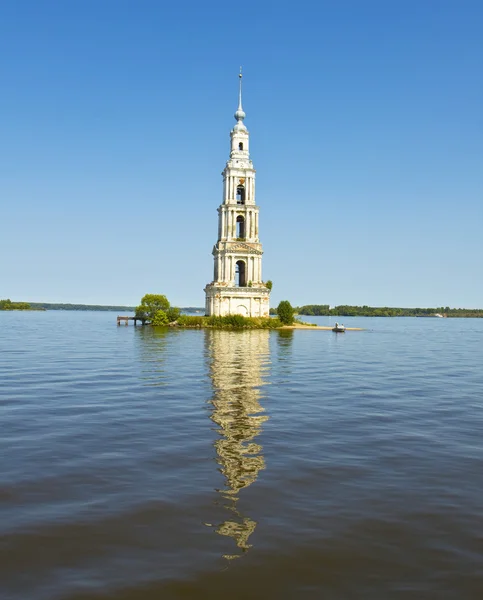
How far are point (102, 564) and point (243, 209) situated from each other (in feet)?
365

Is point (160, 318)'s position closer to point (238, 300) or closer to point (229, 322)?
point (229, 322)

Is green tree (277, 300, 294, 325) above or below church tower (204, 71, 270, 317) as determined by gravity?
below

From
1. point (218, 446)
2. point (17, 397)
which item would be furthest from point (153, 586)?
point (17, 397)

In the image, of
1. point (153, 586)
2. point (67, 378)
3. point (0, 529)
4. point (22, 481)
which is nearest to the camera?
point (153, 586)

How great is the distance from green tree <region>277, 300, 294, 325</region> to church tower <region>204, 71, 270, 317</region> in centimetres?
298

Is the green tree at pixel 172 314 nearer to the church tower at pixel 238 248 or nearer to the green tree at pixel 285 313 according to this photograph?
the church tower at pixel 238 248

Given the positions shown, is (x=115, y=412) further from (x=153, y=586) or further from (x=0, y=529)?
(x=153, y=586)

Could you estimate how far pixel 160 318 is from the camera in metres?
111

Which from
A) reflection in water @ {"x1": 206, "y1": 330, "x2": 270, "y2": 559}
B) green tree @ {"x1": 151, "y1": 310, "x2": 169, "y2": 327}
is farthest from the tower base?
reflection in water @ {"x1": 206, "y1": 330, "x2": 270, "y2": 559}

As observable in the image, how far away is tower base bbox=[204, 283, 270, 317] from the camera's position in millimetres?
110750

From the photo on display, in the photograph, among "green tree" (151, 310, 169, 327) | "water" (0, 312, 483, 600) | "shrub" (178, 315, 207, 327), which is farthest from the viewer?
"green tree" (151, 310, 169, 327)

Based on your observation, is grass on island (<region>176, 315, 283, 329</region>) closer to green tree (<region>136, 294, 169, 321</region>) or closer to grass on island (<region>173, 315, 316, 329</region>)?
grass on island (<region>173, 315, 316, 329</region>)

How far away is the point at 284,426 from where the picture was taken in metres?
18.8

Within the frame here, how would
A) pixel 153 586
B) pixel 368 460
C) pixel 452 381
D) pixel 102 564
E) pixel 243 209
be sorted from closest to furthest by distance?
pixel 153 586
pixel 102 564
pixel 368 460
pixel 452 381
pixel 243 209
